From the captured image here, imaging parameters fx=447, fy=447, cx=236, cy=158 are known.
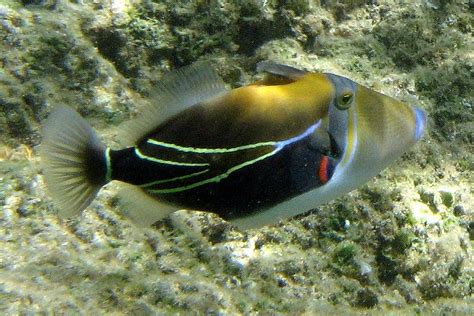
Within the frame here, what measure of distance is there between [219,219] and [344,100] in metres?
1.34

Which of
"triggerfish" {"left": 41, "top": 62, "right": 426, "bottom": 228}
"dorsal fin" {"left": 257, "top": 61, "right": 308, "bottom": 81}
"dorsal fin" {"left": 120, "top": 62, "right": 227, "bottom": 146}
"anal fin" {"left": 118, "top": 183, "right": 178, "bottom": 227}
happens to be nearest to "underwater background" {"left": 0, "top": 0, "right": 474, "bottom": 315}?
"anal fin" {"left": 118, "top": 183, "right": 178, "bottom": 227}

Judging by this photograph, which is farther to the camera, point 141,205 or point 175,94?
point 141,205

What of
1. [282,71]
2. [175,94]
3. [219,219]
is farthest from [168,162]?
[219,219]

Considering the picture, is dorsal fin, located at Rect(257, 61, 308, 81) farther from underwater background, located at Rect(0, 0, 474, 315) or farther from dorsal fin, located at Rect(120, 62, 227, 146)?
underwater background, located at Rect(0, 0, 474, 315)

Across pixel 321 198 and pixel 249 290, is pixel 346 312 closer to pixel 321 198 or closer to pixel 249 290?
pixel 249 290

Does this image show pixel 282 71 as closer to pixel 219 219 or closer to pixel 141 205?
pixel 141 205

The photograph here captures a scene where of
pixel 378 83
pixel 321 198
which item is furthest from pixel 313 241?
pixel 378 83

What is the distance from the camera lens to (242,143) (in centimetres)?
141

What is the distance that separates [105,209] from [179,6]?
72.0 inches

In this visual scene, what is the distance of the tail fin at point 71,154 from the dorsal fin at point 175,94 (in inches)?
5.2

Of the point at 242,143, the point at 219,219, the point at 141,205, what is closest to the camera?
the point at 242,143

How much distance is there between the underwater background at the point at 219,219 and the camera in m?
2.11

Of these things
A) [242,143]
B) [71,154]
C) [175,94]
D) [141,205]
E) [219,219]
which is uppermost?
[175,94]

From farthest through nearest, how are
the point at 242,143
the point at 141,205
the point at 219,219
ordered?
the point at 219,219, the point at 141,205, the point at 242,143
